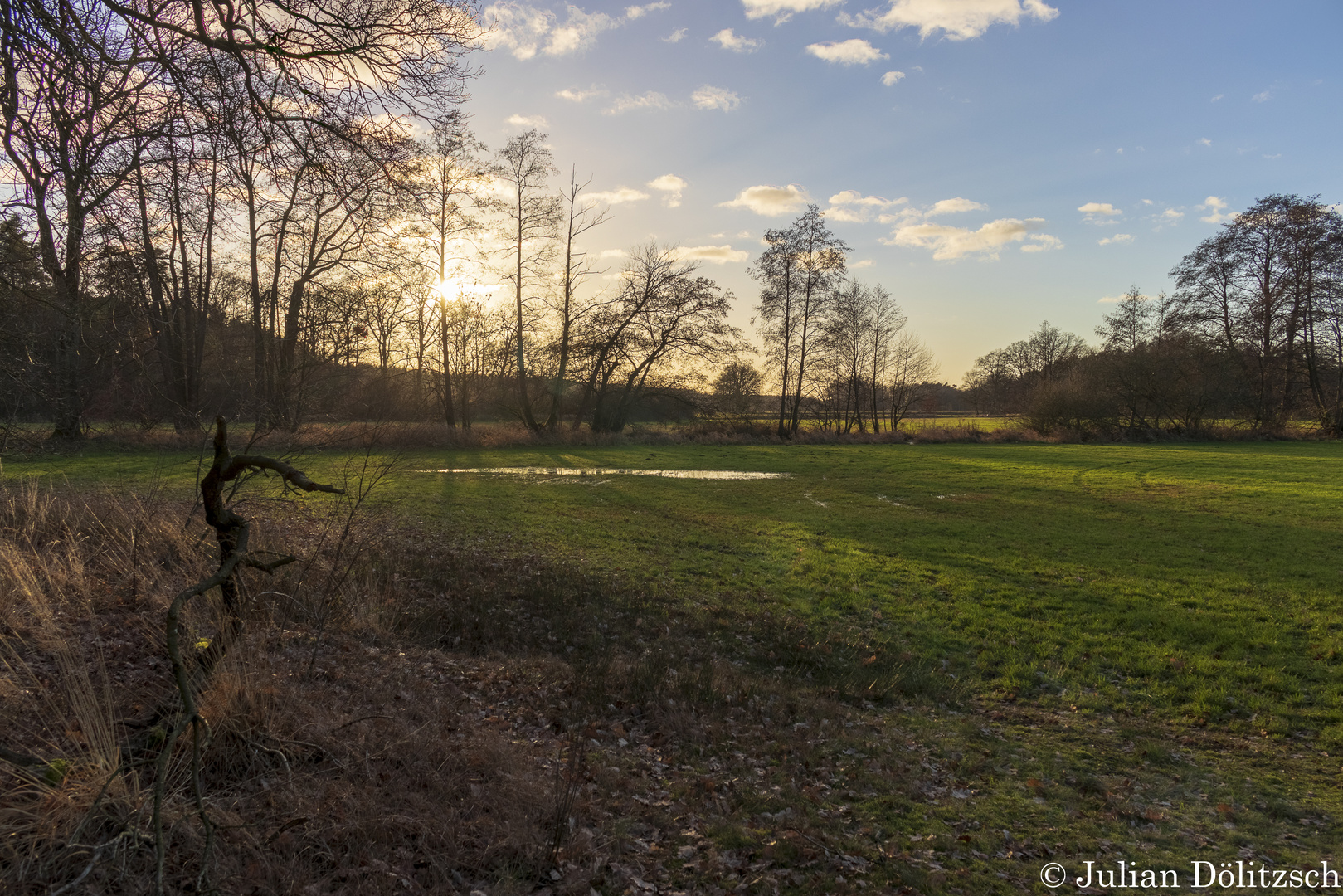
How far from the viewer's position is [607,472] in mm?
24812

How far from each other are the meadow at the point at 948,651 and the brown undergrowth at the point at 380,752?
0.24ft

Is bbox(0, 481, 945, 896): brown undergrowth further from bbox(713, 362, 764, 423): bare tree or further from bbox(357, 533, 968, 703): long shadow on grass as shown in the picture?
bbox(713, 362, 764, 423): bare tree

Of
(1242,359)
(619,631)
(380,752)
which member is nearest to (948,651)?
(619,631)

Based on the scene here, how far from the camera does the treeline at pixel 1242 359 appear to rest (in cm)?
4472

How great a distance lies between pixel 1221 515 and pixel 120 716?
71.4 feet

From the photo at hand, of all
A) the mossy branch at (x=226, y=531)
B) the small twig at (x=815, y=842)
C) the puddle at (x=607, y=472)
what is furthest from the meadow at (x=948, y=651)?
the puddle at (x=607, y=472)

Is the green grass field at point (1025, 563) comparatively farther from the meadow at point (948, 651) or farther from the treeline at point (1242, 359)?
the treeline at point (1242, 359)

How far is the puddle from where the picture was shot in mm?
23609

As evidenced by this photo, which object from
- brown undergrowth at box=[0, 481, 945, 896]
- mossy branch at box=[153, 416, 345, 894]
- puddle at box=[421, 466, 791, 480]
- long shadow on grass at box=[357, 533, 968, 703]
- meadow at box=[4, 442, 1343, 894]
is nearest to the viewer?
brown undergrowth at box=[0, 481, 945, 896]

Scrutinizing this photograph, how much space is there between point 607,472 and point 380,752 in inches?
808

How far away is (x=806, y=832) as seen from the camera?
4332 millimetres

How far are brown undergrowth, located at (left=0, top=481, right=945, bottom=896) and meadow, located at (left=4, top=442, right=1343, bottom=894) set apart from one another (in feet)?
0.24

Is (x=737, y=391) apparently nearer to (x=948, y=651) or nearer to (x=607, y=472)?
(x=607, y=472)

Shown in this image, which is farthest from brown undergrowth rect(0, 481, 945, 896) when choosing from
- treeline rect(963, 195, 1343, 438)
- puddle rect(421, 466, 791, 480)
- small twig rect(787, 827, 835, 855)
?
treeline rect(963, 195, 1343, 438)
